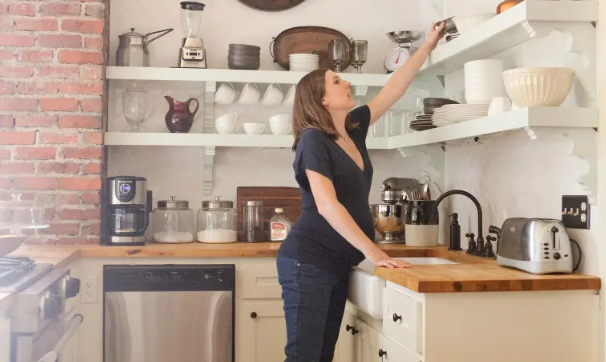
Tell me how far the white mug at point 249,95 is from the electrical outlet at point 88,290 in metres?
1.21

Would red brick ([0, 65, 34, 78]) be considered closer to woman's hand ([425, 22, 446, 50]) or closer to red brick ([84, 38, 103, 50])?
red brick ([84, 38, 103, 50])

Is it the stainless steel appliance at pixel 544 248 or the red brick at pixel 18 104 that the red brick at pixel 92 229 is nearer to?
the red brick at pixel 18 104

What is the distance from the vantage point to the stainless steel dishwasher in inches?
138

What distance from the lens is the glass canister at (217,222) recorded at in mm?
3910

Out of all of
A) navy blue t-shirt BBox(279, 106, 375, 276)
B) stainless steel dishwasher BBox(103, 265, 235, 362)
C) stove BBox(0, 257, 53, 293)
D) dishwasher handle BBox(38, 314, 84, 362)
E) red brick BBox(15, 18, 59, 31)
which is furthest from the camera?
red brick BBox(15, 18, 59, 31)

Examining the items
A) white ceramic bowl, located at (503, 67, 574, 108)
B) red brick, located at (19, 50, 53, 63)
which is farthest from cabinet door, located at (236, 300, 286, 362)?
white ceramic bowl, located at (503, 67, 574, 108)

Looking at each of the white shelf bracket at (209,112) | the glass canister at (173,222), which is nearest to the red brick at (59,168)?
the glass canister at (173,222)

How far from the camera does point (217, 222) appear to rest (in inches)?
156

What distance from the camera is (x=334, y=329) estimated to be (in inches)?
110

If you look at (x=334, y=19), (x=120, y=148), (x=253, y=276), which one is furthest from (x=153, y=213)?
(x=334, y=19)

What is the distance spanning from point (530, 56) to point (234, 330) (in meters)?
1.84

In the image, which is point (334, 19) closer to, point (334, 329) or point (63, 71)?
point (63, 71)

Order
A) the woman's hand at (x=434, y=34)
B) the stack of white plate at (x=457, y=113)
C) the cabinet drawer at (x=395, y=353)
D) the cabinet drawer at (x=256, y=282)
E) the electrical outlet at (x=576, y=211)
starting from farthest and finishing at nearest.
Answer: the cabinet drawer at (x=256, y=282), the woman's hand at (x=434, y=34), the stack of white plate at (x=457, y=113), the electrical outlet at (x=576, y=211), the cabinet drawer at (x=395, y=353)

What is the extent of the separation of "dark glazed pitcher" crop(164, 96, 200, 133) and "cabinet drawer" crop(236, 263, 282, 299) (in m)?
0.84
